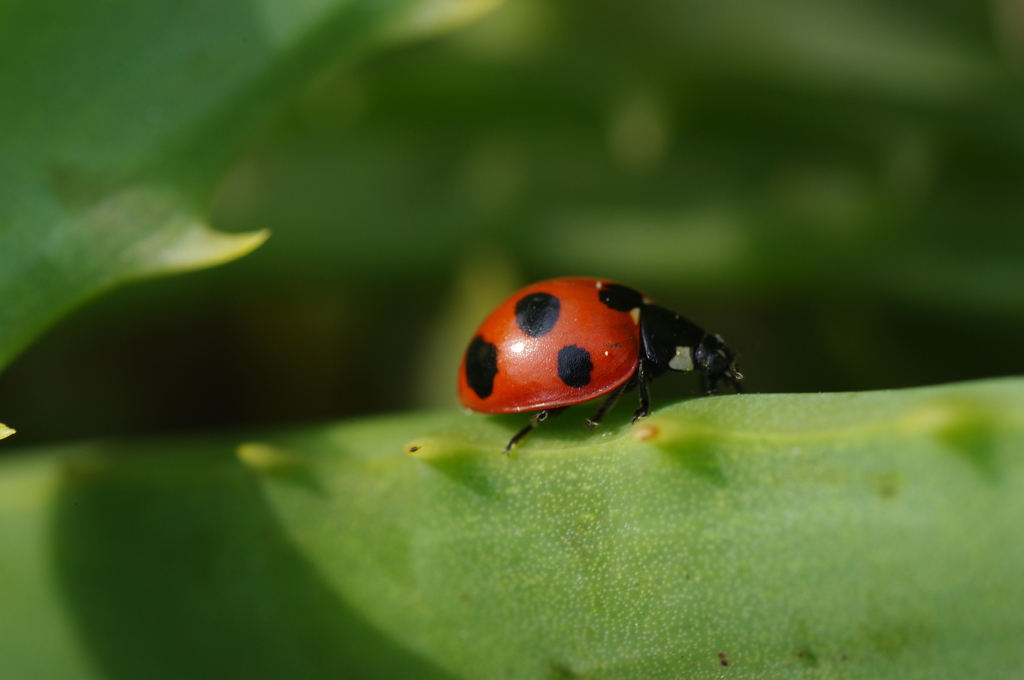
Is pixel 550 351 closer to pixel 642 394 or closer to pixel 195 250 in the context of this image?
pixel 642 394

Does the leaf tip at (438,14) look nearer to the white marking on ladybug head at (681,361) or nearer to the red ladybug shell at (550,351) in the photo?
the red ladybug shell at (550,351)

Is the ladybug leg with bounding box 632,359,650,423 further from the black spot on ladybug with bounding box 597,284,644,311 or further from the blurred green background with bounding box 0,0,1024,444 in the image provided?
the blurred green background with bounding box 0,0,1024,444

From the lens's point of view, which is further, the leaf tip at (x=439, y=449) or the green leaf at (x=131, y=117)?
the green leaf at (x=131, y=117)

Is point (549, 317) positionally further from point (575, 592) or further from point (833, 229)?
point (833, 229)

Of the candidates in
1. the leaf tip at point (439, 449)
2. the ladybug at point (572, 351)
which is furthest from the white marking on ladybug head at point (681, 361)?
the leaf tip at point (439, 449)

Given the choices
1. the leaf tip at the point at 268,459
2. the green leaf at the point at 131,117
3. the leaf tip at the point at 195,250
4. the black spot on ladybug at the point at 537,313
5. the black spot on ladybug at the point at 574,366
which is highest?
the green leaf at the point at 131,117

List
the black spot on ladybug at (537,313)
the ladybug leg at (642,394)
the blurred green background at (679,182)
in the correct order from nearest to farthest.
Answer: the ladybug leg at (642,394), the black spot on ladybug at (537,313), the blurred green background at (679,182)

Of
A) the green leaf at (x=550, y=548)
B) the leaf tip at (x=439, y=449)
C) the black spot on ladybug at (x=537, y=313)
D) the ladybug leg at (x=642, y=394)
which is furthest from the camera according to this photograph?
the black spot on ladybug at (x=537, y=313)
